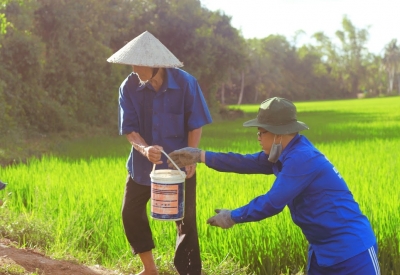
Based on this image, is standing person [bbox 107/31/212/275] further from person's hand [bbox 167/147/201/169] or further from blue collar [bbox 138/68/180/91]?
person's hand [bbox 167/147/201/169]

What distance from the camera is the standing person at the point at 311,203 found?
2.46 m

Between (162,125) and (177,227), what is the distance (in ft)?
2.07

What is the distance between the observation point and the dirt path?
12.1ft

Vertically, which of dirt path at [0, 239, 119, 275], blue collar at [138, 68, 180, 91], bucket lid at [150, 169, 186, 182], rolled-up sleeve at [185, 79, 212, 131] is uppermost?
blue collar at [138, 68, 180, 91]

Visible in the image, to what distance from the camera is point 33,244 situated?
4777mm

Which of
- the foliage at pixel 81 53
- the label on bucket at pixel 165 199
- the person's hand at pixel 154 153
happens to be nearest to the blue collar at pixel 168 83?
the person's hand at pixel 154 153

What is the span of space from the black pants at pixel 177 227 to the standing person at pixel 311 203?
39.3 inches

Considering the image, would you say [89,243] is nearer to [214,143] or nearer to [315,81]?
[214,143]

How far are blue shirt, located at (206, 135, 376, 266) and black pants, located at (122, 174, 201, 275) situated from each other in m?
1.04

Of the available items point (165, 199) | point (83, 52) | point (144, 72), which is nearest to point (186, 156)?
point (165, 199)

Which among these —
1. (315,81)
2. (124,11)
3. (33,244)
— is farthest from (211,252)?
(315,81)

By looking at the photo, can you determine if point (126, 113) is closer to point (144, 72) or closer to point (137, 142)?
point (137, 142)

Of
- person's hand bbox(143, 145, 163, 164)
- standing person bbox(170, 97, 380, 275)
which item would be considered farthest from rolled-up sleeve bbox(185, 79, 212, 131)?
standing person bbox(170, 97, 380, 275)

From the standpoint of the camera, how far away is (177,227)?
363 centimetres
